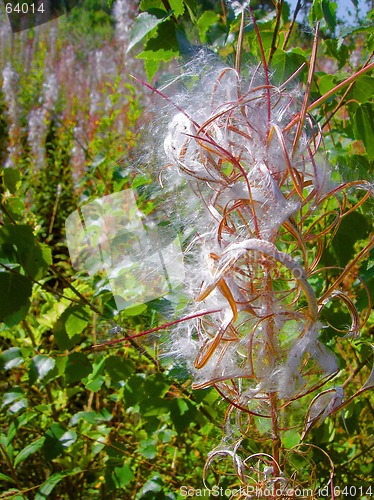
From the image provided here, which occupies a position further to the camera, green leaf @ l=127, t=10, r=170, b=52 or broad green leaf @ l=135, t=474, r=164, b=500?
broad green leaf @ l=135, t=474, r=164, b=500

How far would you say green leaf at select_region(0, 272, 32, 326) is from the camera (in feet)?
2.63

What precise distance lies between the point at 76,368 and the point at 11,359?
19cm

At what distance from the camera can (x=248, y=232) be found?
515mm

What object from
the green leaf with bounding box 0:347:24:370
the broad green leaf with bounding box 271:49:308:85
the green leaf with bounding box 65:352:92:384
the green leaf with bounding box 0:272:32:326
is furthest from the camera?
the green leaf with bounding box 0:347:24:370

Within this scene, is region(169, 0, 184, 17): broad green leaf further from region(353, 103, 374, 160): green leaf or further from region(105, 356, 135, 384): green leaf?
region(105, 356, 135, 384): green leaf

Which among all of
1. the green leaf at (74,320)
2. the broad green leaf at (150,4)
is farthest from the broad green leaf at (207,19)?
the green leaf at (74,320)

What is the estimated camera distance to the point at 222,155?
0.49 meters

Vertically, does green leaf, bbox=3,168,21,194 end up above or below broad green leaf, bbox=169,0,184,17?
below

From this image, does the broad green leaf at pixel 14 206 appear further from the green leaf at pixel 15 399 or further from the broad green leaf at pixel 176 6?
the broad green leaf at pixel 176 6

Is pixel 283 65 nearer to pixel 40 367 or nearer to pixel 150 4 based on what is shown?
pixel 150 4

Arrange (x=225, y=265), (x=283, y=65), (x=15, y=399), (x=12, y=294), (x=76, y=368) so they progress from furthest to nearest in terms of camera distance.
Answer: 1. (x=15, y=399)
2. (x=76, y=368)
3. (x=12, y=294)
4. (x=283, y=65)
5. (x=225, y=265)

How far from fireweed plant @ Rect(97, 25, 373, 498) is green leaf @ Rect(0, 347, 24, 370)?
558mm

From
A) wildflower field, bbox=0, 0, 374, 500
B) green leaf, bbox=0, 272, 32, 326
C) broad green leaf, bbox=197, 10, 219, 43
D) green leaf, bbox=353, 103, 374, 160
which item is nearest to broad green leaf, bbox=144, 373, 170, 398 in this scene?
wildflower field, bbox=0, 0, 374, 500

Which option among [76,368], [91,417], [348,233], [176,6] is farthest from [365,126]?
[91,417]
